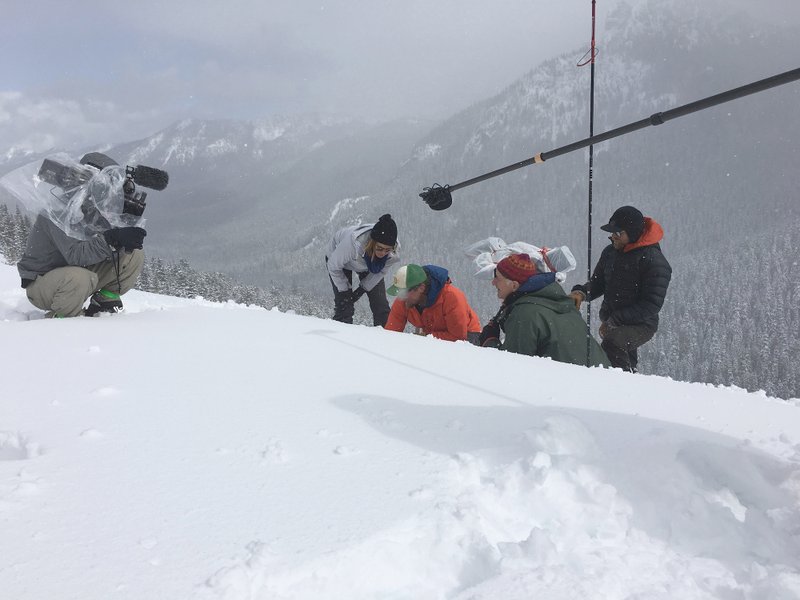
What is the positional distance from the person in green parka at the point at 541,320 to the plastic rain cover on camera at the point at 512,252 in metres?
0.80

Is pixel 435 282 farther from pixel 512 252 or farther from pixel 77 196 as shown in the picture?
pixel 77 196

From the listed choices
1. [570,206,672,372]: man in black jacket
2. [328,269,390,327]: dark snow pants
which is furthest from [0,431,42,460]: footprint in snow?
[328,269,390,327]: dark snow pants

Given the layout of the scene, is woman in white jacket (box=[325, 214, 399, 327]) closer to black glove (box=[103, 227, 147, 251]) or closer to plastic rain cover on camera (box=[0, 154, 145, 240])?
black glove (box=[103, 227, 147, 251])

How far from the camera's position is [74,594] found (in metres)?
1.07

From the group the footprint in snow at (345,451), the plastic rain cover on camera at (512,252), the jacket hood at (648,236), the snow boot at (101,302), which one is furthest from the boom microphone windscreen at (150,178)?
the jacket hood at (648,236)

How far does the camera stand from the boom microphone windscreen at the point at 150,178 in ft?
13.8

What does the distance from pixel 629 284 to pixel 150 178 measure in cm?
486

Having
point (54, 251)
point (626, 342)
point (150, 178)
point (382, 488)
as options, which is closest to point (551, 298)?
point (626, 342)

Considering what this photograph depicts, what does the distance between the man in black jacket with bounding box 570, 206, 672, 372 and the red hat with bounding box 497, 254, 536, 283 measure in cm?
93

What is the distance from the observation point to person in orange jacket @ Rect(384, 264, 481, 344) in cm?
511

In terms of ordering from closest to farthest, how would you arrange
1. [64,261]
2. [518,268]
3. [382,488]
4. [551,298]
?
[382,488], [551,298], [518,268], [64,261]

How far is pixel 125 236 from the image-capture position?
13.3 feet

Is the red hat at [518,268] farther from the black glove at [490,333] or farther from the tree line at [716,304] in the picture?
the tree line at [716,304]

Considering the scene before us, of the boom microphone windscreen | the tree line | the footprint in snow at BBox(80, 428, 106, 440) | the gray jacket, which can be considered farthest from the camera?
the tree line
